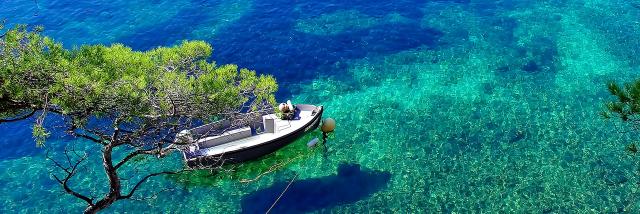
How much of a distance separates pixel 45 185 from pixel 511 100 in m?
20.5

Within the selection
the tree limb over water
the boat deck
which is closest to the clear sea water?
the boat deck

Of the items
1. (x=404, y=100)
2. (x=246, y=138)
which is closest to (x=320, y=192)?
(x=246, y=138)

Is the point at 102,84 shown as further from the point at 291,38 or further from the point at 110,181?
the point at 291,38

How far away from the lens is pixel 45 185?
20.7 m

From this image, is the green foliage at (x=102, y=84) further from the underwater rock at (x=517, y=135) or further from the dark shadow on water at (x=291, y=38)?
the underwater rock at (x=517, y=135)

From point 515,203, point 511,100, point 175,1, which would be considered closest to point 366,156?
point 515,203

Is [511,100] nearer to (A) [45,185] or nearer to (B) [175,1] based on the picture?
(A) [45,185]

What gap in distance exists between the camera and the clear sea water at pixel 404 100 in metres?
19.8

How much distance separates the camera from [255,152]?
2077cm

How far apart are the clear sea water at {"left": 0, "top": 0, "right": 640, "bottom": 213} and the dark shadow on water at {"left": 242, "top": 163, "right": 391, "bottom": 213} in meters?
0.07

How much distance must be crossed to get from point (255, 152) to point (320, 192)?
3041mm

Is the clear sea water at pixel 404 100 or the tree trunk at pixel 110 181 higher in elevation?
the tree trunk at pixel 110 181

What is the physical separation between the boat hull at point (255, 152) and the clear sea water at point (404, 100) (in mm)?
474

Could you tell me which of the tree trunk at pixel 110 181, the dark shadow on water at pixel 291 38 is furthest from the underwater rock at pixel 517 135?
the tree trunk at pixel 110 181
